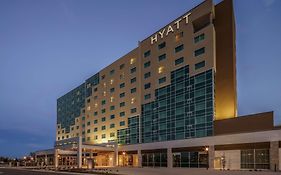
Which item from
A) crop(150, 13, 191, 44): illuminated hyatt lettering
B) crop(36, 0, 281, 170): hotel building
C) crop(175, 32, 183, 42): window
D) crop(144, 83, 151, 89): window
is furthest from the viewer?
crop(144, 83, 151, 89): window

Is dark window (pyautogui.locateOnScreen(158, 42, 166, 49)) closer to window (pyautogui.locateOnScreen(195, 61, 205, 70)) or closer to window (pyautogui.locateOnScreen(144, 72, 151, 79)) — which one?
window (pyautogui.locateOnScreen(144, 72, 151, 79))

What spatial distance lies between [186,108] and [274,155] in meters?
25.6

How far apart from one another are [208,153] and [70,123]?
283 ft

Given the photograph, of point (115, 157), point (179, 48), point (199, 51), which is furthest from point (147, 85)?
point (115, 157)

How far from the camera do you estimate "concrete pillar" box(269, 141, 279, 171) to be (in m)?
56.6

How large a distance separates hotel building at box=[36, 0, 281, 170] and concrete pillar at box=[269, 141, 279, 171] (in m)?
0.16

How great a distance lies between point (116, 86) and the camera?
111m

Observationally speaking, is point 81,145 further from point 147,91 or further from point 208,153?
point 208,153

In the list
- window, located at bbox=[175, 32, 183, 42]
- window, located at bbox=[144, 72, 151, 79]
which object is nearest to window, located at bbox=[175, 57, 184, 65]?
window, located at bbox=[175, 32, 183, 42]

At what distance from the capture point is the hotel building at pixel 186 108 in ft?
208

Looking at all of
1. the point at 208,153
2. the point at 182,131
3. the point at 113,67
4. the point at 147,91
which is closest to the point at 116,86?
the point at 113,67

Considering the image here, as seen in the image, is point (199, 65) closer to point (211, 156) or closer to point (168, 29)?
point (168, 29)

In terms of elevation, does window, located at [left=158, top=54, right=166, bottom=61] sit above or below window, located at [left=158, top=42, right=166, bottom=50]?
below

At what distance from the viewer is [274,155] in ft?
187
